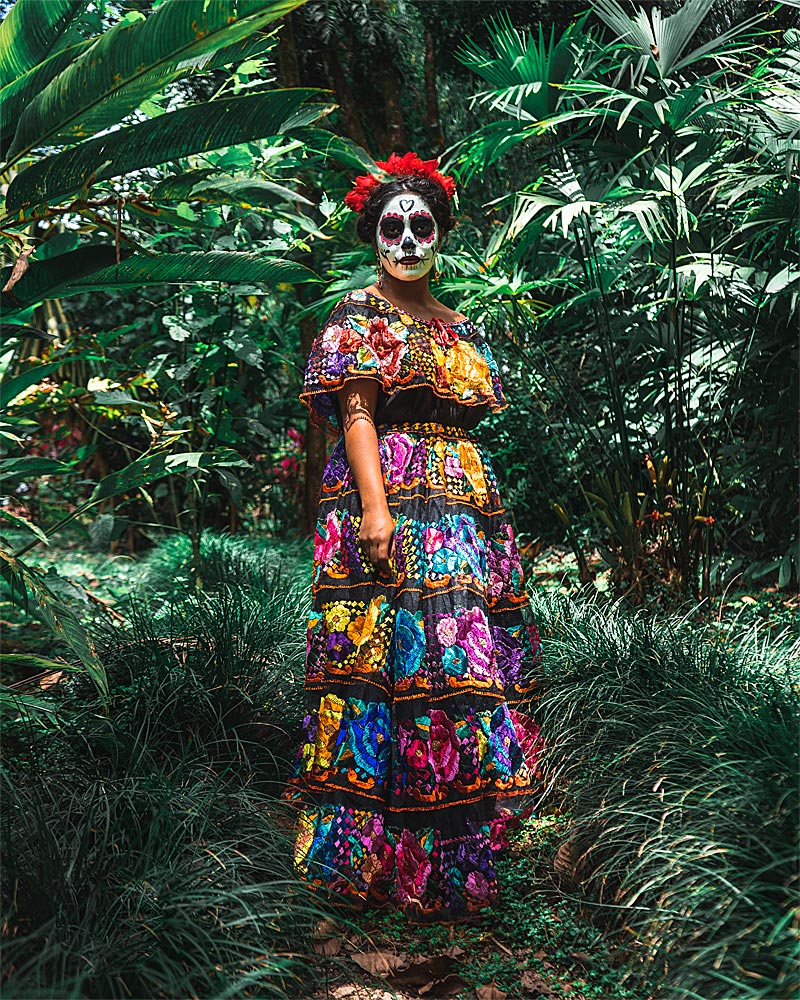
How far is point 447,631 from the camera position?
210cm

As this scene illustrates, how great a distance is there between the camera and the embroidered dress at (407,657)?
207cm

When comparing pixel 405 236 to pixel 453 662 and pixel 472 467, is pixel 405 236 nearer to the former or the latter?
pixel 472 467

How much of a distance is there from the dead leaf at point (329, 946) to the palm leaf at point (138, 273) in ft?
4.72

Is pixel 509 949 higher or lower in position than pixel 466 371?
lower

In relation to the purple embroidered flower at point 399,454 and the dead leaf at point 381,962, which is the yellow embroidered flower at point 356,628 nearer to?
the purple embroidered flower at point 399,454

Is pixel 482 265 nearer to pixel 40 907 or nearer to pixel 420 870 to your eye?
pixel 420 870

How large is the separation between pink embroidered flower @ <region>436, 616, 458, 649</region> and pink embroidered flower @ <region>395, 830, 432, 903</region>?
46cm

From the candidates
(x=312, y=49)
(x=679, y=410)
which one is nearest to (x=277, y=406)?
(x=312, y=49)

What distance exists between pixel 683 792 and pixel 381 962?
755mm

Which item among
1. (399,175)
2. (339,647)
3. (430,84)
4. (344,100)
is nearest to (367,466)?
(339,647)

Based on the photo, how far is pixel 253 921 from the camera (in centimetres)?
167

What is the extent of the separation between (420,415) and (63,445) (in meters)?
6.93

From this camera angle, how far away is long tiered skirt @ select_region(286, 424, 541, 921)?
2.07 m

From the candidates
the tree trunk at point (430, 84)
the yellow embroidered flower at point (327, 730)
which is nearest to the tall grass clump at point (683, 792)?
the yellow embroidered flower at point (327, 730)
